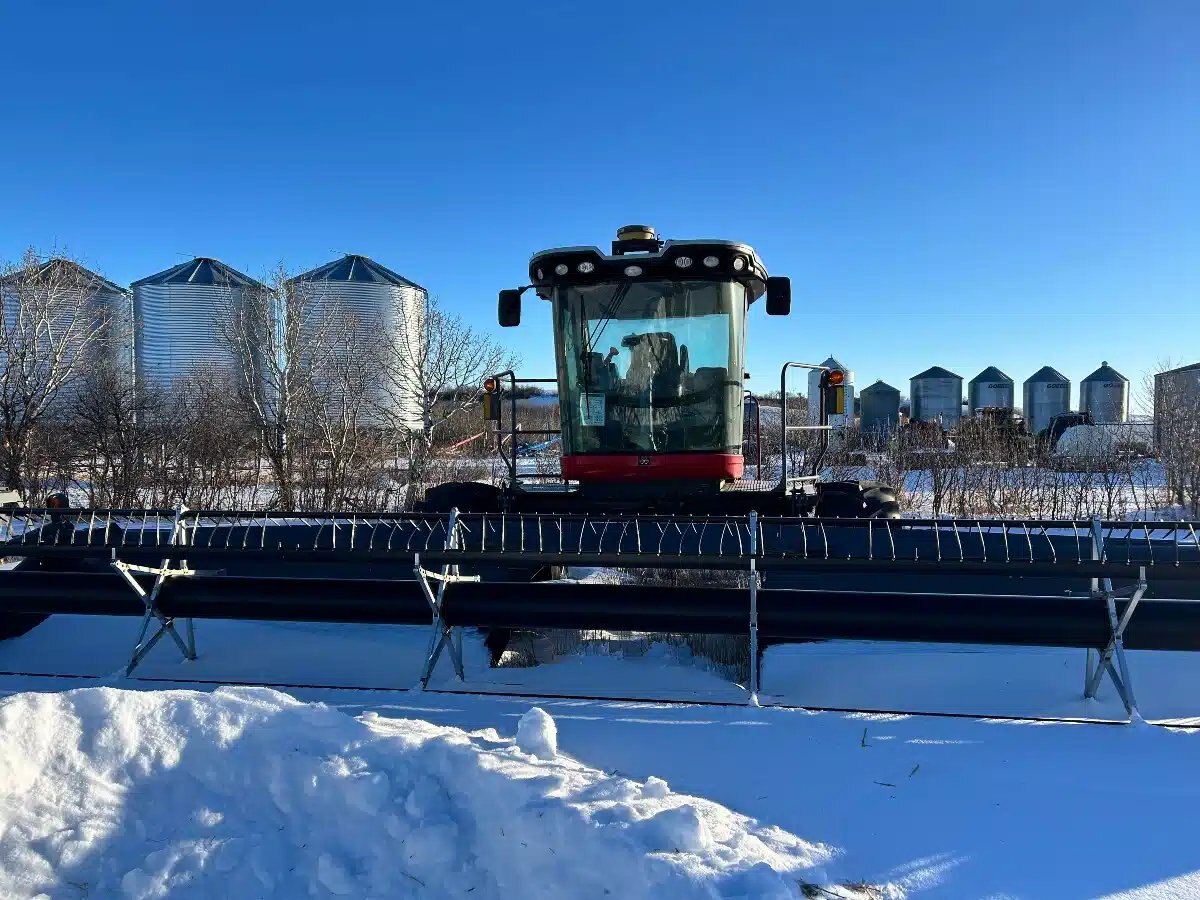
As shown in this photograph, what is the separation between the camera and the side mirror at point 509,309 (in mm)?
5852

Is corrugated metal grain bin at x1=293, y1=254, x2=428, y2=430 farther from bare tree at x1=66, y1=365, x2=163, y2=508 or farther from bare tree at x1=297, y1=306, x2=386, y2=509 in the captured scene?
bare tree at x1=66, y1=365, x2=163, y2=508

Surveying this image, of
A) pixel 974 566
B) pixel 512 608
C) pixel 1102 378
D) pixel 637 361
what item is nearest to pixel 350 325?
pixel 637 361

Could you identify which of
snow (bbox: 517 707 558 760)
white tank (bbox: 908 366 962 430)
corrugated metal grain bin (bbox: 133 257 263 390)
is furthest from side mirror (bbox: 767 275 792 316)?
white tank (bbox: 908 366 962 430)

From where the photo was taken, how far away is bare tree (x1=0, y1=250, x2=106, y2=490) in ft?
42.9

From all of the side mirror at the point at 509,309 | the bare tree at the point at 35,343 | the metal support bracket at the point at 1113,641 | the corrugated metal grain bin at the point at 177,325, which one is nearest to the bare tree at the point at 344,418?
the bare tree at the point at 35,343

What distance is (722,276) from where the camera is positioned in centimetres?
557

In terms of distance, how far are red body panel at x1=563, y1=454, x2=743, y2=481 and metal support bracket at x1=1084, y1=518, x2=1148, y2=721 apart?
2581mm

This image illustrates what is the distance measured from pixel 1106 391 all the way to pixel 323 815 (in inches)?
1574

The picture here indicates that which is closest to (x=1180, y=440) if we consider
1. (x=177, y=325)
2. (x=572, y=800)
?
(x=572, y=800)

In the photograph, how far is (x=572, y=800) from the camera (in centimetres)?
235

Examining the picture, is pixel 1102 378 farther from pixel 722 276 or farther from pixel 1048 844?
Result: pixel 1048 844

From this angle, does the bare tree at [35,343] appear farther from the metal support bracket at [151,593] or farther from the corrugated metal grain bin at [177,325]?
the metal support bracket at [151,593]

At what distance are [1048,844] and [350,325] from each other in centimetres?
1692

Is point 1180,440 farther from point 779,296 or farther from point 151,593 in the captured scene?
point 151,593
